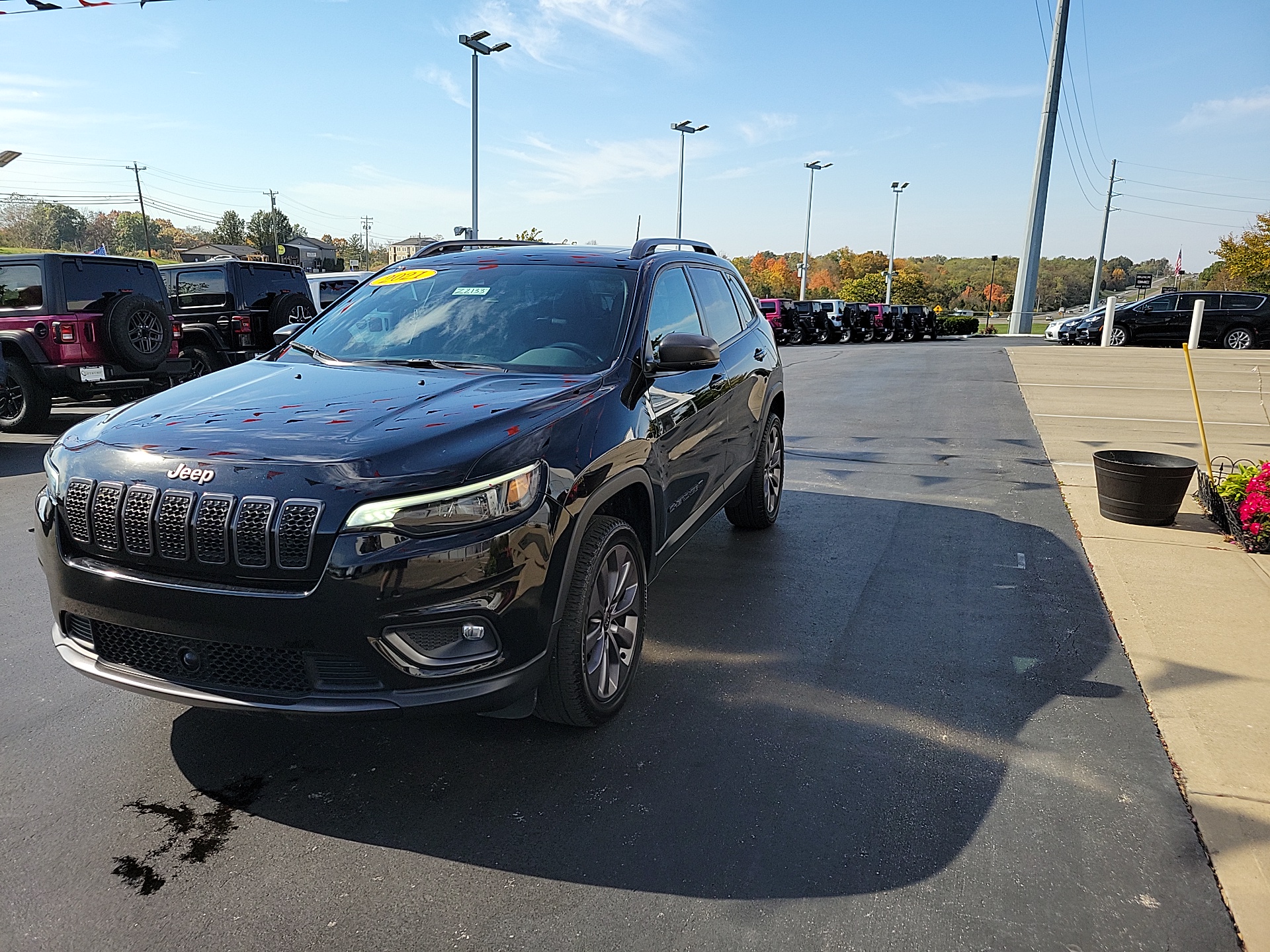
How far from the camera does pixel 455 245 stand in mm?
5129

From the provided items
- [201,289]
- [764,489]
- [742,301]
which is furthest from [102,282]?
[764,489]

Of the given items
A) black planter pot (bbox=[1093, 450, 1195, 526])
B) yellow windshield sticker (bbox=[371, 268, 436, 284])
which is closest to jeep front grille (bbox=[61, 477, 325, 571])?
yellow windshield sticker (bbox=[371, 268, 436, 284])

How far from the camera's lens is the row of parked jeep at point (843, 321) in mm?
33062

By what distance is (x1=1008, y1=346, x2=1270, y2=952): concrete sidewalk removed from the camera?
9.39ft

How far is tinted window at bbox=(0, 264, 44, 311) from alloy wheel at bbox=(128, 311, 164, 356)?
0.91 meters

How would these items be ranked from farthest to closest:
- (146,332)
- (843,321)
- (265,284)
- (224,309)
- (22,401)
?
(843,321) → (265,284) → (224,309) → (146,332) → (22,401)

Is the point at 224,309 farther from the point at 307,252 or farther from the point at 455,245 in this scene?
the point at 307,252

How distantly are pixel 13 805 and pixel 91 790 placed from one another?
0.71 ft

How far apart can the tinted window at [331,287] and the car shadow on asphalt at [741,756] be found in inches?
586

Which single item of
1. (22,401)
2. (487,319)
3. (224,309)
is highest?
(487,319)

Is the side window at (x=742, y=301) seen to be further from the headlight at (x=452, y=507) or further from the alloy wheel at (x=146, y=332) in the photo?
the alloy wheel at (x=146, y=332)

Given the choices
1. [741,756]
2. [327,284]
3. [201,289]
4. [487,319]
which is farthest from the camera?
[327,284]

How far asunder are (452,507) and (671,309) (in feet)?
7.01

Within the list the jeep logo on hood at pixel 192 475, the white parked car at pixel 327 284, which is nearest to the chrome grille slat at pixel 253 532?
the jeep logo on hood at pixel 192 475
